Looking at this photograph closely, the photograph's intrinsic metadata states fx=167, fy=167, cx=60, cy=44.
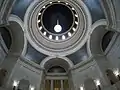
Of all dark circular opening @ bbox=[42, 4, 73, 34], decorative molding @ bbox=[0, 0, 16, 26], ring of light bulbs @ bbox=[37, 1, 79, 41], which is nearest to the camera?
decorative molding @ bbox=[0, 0, 16, 26]

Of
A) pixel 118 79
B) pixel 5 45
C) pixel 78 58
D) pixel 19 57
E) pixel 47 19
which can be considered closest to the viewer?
pixel 118 79

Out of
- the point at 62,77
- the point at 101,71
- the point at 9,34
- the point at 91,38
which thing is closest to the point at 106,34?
the point at 91,38

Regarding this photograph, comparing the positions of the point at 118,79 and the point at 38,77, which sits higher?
the point at 38,77

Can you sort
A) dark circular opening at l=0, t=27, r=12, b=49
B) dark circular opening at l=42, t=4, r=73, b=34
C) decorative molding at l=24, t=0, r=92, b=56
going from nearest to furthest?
dark circular opening at l=0, t=27, r=12, b=49 < decorative molding at l=24, t=0, r=92, b=56 < dark circular opening at l=42, t=4, r=73, b=34

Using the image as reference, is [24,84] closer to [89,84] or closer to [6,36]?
[6,36]

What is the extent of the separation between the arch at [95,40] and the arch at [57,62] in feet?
7.49

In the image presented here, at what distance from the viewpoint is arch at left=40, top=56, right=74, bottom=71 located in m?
15.5

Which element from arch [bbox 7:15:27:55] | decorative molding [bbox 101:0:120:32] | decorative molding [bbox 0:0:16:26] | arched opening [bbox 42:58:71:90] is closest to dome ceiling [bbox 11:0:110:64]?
arch [bbox 7:15:27:55]

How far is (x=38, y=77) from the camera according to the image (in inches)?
569

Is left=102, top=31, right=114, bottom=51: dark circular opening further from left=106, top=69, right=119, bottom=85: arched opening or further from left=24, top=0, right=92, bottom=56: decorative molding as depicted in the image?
left=106, top=69, right=119, bottom=85: arched opening

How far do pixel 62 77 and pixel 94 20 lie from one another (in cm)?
618

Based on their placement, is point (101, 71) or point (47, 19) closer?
point (101, 71)

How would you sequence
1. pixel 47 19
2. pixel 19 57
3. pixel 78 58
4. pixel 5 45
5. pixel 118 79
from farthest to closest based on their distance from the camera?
pixel 47 19 < pixel 78 58 < pixel 19 57 < pixel 5 45 < pixel 118 79

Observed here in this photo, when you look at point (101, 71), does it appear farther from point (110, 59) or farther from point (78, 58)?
point (78, 58)
